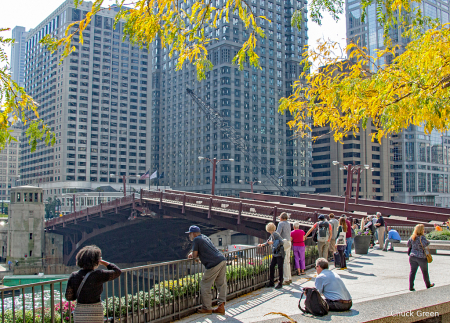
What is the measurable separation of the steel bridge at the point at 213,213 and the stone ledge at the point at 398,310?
649 inches

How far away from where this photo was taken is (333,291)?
307 inches

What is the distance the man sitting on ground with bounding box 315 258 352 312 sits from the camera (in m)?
7.58

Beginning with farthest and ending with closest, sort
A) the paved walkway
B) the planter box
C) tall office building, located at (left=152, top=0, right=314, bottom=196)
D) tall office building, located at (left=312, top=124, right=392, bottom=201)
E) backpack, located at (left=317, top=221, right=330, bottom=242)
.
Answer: tall office building, located at (left=312, top=124, right=392, bottom=201), tall office building, located at (left=152, top=0, right=314, bottom=196), the planter box, backpack, located at (left=317, top=221, right=330, bottom=242), the paved walkway

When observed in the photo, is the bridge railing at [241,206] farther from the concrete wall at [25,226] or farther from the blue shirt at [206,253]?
the concrete wall at [25,226]

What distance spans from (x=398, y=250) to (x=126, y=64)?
138 metres

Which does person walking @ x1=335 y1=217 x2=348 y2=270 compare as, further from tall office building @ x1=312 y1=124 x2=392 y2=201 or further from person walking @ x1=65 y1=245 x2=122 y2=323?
tall office building @ x1=312 y1=124 x2=392 y2=201

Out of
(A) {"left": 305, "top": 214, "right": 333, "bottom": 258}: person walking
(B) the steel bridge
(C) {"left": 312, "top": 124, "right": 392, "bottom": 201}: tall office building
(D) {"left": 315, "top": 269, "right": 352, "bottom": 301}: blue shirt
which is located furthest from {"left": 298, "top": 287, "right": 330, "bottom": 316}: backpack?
(C) {"left": 312, "top": 124, "right": 392, "bottom": 201}: tall office building

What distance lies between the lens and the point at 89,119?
137125 mm

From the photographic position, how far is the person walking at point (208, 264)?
9047mm

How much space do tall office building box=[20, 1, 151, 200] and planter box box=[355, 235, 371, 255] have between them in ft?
389

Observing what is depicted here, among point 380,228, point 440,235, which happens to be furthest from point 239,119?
point 440,235

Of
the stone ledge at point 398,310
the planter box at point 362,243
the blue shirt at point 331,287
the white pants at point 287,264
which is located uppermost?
the stone ledge at point 398,310

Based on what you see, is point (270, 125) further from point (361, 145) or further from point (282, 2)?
point (282, 2)

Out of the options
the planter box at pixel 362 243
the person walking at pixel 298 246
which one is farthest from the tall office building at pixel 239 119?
the person walking at pixel 298 246
